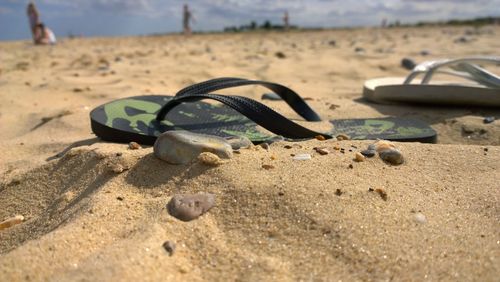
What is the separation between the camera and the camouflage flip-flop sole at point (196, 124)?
1.44 meters

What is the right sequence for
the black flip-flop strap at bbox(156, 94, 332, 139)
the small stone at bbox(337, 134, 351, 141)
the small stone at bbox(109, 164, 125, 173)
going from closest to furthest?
the small stone at bbox(109, 164, 125, 173)
the black flip-flop strap at bbox(156, 94, 332, 139)
the small stone at bbox(337, 134, 351, 141)

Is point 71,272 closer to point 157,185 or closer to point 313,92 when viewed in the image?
point 157,185

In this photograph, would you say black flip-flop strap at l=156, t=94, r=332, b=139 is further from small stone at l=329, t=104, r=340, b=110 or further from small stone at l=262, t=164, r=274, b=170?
small stone at l=329, t=104, r=340, b=110

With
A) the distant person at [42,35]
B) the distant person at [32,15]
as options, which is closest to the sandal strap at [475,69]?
the distant person at [42,35]

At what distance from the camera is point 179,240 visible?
0.83 metres

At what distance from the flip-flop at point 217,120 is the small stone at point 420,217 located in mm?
540

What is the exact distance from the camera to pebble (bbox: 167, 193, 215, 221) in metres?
0.90

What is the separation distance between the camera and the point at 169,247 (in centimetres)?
80

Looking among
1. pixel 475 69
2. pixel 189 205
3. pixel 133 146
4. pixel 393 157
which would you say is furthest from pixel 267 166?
pixel 475 69

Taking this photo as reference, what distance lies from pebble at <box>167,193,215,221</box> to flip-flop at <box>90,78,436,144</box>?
428 mm

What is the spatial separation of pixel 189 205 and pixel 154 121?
0.71 meters

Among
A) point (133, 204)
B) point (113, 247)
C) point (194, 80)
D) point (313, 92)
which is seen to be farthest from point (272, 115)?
point (194, 80)

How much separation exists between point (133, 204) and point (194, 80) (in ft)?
7.28

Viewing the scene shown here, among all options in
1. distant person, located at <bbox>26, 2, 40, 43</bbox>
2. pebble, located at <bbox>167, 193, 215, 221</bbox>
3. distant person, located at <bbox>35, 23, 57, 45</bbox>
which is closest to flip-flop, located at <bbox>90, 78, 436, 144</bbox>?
pebble, located at <bbox>167, 193, 215, 221</bbox>
